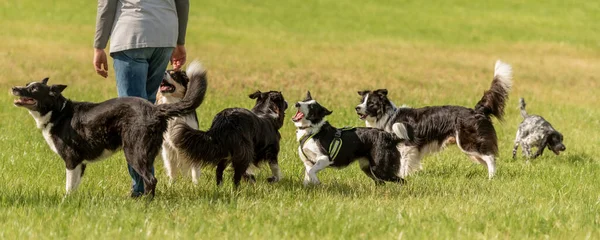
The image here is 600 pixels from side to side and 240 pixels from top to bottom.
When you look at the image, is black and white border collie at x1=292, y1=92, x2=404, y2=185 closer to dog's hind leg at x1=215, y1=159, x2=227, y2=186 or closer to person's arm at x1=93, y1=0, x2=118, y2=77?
dog's hind leg at x1=215, y1=159, x2=227, y2=186

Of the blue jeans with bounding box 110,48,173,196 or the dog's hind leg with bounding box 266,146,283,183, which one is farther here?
the dog's hind leg with bounding box 266,146,283,183

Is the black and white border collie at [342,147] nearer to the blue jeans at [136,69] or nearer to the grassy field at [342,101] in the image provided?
the grassy field at [342,101]

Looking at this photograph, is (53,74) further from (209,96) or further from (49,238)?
(49,238)

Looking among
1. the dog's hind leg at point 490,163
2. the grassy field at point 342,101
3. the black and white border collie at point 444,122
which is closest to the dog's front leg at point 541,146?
the grassy field at point 342,101

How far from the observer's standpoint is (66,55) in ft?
81.4

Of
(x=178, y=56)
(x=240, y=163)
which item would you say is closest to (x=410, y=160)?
(x=240, y=163)

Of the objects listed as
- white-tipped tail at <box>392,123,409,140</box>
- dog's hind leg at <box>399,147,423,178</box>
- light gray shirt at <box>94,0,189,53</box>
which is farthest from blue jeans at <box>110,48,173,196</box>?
dog's hind leg at <box>399,147,423,178</box>

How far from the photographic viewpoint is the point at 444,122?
10.4 m

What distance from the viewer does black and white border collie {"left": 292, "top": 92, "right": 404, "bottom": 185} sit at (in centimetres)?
870

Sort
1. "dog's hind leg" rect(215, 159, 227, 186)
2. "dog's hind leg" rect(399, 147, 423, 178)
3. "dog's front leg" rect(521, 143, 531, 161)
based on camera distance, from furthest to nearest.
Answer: "dog's front leg" rect(521, 143, 531, 161), "dog's hind leg" rect(399, 147, 423, 178), "dog's hind leg" rect(215, 159, 227, 186)

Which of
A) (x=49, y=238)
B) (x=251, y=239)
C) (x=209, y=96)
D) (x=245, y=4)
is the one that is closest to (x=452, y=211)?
(x=251, y=239)

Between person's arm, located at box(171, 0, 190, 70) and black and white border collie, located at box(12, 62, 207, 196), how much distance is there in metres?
1.07

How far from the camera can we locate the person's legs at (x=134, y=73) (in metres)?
7.54

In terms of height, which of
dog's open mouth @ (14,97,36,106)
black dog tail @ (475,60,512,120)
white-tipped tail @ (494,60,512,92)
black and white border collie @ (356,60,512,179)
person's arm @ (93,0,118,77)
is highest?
person's arm @ (93,0,118,77)
